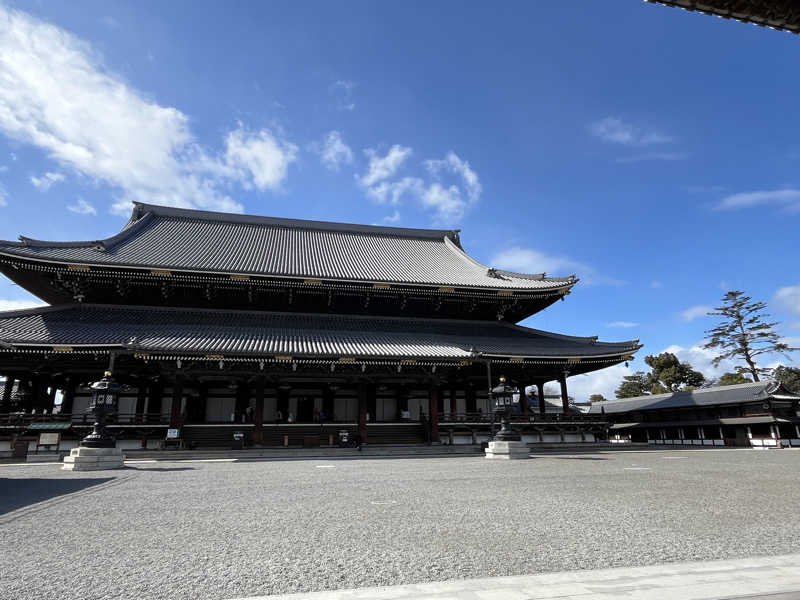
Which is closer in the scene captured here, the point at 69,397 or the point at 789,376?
the point at 69,397

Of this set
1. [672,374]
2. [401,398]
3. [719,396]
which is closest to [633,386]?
[672,374]

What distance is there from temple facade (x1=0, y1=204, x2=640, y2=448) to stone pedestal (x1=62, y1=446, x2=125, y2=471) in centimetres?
355

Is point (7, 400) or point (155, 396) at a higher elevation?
point (155, 396)

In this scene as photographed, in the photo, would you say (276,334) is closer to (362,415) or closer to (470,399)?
(362,415)

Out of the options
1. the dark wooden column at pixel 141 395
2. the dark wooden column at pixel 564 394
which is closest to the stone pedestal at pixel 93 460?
the dark wooden column at pixel 141 395

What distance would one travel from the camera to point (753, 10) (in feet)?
13.3

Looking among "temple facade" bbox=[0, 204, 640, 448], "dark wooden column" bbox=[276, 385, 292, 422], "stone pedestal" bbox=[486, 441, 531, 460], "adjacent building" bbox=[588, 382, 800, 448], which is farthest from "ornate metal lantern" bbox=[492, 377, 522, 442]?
"dark wooden column" bbox=[276, 385, 292, 422]

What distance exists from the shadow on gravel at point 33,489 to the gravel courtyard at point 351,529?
1.9 inches

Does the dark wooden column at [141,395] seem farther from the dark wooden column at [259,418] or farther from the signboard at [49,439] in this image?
the dark wooden column at [259,418]

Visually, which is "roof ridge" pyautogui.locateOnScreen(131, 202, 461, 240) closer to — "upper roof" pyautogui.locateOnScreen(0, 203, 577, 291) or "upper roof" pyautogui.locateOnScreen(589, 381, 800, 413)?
"upper roof" pyautogui.locateOnScreen(0, 203, 577, 291)

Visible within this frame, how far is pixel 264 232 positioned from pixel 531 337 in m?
18.9

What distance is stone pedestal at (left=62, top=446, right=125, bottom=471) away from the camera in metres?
13.4

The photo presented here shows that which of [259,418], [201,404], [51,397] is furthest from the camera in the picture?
[201,404]

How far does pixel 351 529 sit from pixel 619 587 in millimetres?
3232
